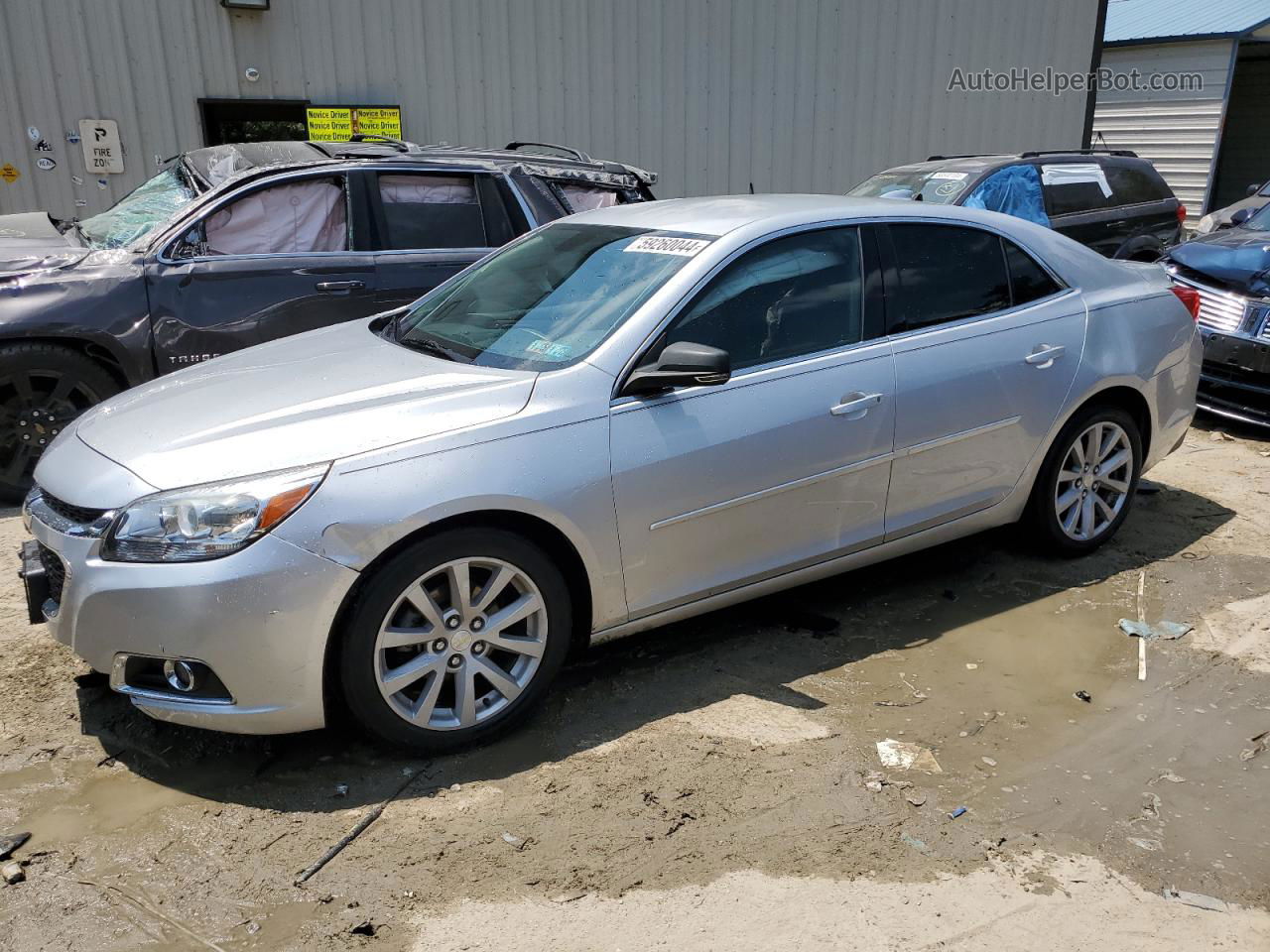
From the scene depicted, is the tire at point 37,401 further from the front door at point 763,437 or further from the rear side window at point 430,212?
the front door at point 763,437

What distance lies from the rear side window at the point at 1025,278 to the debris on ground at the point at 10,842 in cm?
395

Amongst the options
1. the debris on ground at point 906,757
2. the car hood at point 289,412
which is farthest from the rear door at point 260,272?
the debris on ground at point 906,757

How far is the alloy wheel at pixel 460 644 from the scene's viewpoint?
3.06 meters

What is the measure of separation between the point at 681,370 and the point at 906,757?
4.66 feet

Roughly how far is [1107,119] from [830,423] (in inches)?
791

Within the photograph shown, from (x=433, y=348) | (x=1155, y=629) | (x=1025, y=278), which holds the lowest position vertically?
(x=1155, y=629)

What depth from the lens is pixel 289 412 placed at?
3186 millimetres

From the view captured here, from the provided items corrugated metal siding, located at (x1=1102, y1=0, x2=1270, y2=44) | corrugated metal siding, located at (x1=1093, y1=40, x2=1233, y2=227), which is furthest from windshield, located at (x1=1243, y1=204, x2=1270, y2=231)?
corrugated metal siding, located at (x1=1102, y1=0, x2=1270, y2=44)

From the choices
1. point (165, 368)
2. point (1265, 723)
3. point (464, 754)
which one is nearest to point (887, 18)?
point (165, 368)

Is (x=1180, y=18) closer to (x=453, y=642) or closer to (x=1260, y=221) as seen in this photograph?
(x=1260, y=221)

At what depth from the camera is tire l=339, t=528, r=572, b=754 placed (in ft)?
9.79

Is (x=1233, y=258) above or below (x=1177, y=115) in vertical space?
below

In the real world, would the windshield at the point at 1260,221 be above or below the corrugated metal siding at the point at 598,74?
below

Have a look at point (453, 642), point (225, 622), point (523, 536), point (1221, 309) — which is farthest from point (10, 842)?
point (1221, 309)
